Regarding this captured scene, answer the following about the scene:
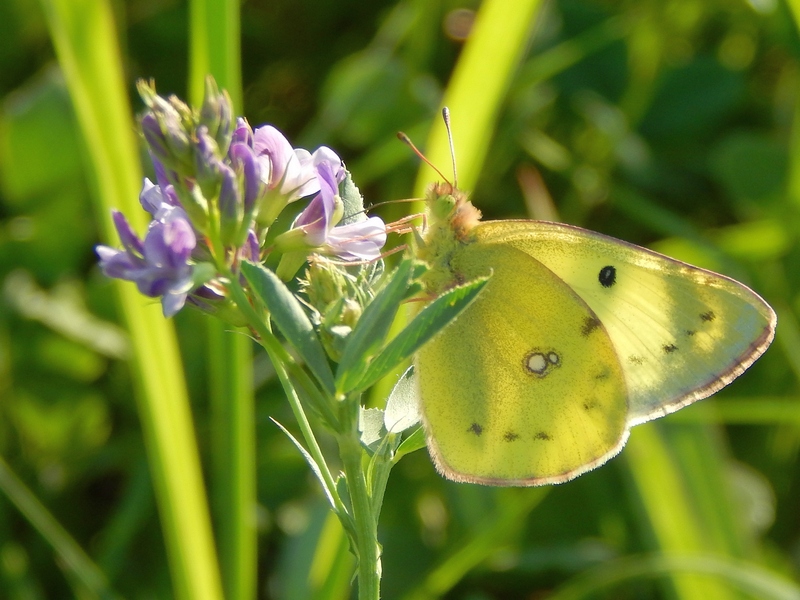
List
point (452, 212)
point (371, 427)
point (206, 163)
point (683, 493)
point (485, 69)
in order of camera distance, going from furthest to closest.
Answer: point (485, 69) < point (683, 493) < point (452, 212) < point (371, 427) < point (206, 163)

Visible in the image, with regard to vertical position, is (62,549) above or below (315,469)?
below

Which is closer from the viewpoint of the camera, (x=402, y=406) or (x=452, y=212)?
(x=402, y=406)

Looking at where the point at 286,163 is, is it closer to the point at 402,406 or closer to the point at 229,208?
the point at 229,208

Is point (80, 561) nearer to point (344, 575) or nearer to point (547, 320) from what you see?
point (344, 575)

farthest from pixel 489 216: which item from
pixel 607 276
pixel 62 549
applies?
pixel 62 549

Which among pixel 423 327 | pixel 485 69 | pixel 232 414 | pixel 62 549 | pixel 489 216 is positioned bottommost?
pixel 489 216

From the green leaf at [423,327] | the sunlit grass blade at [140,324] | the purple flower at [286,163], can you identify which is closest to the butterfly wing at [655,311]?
the purple flower at [286,163]

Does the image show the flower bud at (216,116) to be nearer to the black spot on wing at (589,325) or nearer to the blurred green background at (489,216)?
the black spot on wing at (589,325)

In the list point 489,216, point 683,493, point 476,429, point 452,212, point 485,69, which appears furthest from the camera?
point 489,216

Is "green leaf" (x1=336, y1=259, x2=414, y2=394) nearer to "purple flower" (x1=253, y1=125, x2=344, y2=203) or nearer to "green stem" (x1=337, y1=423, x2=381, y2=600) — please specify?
"green stem" (x1=337, y1=423, x2=381, y2=600)
